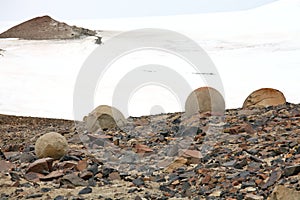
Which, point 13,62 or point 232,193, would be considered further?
point 13,62

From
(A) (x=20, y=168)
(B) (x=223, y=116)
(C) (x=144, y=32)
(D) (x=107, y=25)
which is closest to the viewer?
(A) (x=20, y=168)

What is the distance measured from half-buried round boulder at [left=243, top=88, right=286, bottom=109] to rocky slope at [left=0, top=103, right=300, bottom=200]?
649 millimetres

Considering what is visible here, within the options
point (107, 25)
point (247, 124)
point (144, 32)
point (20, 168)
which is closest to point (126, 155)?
point (20, 168)

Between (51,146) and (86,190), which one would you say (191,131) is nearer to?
(51,146)

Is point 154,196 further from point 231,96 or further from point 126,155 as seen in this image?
point 231,96

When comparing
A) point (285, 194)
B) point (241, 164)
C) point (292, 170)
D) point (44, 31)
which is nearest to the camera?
point (285, 194)

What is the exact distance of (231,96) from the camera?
1425cm

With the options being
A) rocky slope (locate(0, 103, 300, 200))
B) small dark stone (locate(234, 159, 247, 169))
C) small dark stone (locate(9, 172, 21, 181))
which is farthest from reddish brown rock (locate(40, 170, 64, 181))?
small dark stone (locate(234, 159, 247, 169))

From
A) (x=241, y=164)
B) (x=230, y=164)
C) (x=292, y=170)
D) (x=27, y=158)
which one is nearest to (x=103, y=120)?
(x=27, y=158)

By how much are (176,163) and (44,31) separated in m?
30.2

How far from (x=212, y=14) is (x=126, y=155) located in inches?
1396

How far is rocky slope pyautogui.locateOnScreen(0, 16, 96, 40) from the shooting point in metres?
32.3

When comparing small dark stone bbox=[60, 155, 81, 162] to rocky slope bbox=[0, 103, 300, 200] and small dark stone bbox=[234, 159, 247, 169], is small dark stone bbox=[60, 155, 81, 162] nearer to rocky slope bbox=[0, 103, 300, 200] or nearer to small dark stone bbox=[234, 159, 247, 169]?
rocky slope bbox=[0, 103, 300, 200]

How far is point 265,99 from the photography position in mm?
8273
